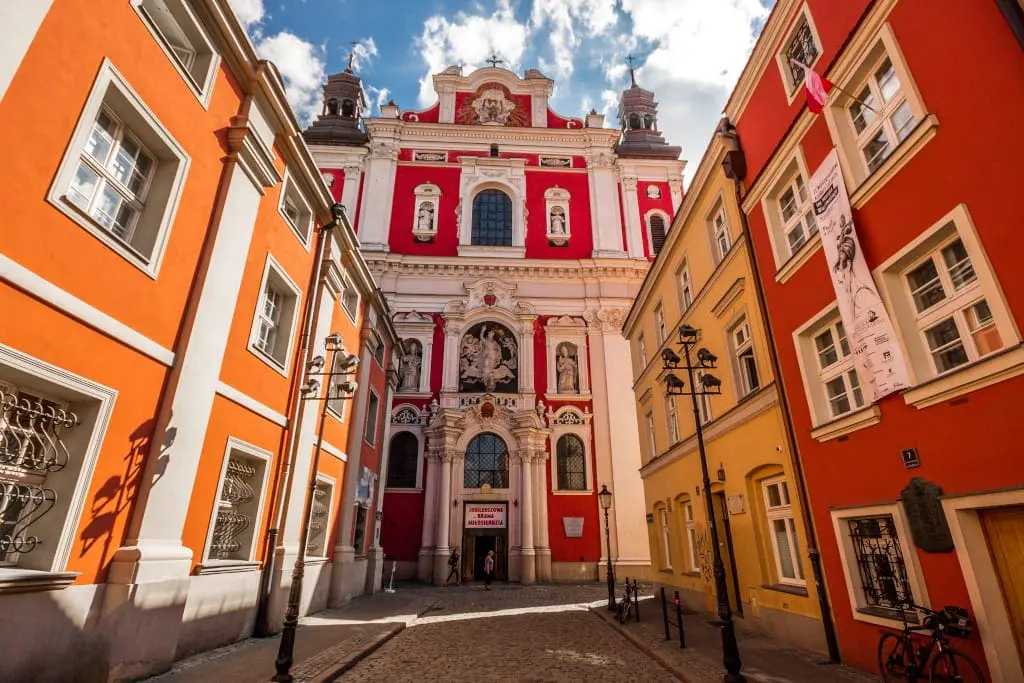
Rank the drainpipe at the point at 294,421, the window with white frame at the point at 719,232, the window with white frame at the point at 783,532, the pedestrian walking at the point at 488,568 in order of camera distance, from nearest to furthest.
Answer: the window with white frame at the point at 783,532 < the drainpipe at the point at 294,421 < the window with white frame at the point at 719,232 < the pedestrian walking at the point at 488,568

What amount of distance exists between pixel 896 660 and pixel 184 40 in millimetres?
13099

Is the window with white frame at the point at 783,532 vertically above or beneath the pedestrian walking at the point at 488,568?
above

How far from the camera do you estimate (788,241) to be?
31.9ft

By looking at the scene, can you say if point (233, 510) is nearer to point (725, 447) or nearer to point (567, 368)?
point (725, 447)

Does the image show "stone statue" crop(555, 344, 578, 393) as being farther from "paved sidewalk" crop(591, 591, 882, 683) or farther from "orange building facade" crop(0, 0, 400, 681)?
"orange building facade" crop(0, 0, 400, 681)

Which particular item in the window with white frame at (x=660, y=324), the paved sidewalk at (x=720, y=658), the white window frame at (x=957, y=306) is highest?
the window with white frame at (x=660, y=324)

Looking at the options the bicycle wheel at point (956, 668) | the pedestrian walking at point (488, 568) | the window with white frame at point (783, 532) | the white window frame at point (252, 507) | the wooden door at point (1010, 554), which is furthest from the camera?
the pedestrian walking at point (488, 568)

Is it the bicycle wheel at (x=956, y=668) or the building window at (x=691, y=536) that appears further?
the building window at (x=691, y=536)

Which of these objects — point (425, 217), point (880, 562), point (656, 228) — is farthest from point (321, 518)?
point (656, 228)

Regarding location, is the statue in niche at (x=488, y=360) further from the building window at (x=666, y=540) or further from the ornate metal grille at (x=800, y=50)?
the ornate metal grille at (x=800, y=50)

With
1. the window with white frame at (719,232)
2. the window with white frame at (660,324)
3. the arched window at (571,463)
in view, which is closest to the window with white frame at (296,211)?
the window with white frame at (719,232)

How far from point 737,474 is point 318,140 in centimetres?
3276

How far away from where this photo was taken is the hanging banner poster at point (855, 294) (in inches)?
262

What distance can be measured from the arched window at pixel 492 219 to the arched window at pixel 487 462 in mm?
11564
